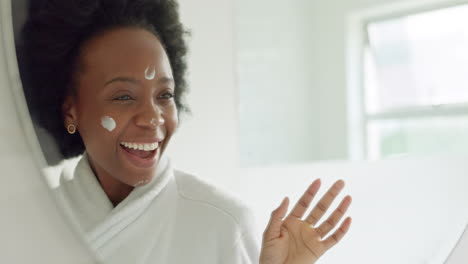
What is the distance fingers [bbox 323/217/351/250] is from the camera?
60cm

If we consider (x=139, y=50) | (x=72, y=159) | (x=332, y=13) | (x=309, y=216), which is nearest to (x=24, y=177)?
(x=72, y=159)

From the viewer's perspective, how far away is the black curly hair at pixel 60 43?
49 cm

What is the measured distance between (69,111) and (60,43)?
0.07 meters

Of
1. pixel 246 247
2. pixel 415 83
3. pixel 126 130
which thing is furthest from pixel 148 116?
pixel 415 83

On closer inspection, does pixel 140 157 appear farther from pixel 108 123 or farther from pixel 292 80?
pixel 292 80

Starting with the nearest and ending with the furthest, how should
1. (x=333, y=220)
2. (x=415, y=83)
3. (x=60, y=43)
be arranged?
(x=60, y=43) → (x=333, y=220) → (x=415, y=83)

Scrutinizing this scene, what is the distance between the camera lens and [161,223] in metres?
0.54

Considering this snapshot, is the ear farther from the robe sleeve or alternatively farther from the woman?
the robe sleeve

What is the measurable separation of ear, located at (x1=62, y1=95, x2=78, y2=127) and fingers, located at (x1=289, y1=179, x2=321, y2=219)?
0.89 ft

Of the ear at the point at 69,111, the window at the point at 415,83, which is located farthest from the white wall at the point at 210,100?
the window at the point at 415,83

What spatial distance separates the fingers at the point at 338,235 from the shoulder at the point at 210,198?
104mm

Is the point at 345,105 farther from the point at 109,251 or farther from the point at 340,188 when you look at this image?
the point at 109,251

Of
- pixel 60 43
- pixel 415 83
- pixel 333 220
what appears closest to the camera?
pixel 60 43

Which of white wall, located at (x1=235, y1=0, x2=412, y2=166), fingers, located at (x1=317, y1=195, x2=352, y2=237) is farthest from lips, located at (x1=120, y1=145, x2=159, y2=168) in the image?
fingers, located at (x1=317, y1=195, x2=352, y2=237)
